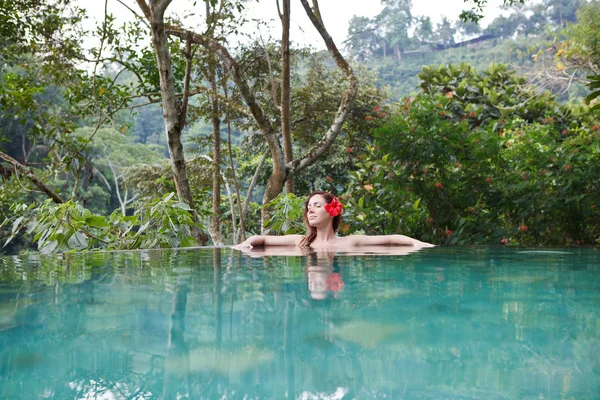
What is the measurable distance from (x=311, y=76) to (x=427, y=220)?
7508 mm

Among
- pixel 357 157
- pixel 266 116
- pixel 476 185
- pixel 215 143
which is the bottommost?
pixel 476 185

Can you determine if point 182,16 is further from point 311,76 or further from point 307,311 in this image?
point 307,311

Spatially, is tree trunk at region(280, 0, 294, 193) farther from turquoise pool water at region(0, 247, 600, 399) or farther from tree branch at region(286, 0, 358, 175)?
turquoise pool water at region(0, 247, 600, 399)

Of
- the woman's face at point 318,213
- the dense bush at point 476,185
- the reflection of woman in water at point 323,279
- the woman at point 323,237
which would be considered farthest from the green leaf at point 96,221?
the reflection of woman in water at point 323,279

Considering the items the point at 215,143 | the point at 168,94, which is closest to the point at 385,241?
the point at 168,94

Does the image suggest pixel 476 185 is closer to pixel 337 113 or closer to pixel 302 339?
pixel 337 113

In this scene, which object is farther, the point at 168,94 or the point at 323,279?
the point at 168,94

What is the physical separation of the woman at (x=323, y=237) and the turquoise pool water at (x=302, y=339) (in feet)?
6.88

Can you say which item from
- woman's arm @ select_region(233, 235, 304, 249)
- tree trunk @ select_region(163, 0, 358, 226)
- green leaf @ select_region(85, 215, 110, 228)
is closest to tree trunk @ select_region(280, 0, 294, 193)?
tree trunk @ select_region(163, 0, 358, 226)

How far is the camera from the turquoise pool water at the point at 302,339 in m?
0.68

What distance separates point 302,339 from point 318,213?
Result: 3.09 meters

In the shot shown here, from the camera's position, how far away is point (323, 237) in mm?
4059

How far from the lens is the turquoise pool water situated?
683mm

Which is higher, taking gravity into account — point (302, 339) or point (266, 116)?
point (266, 116)
